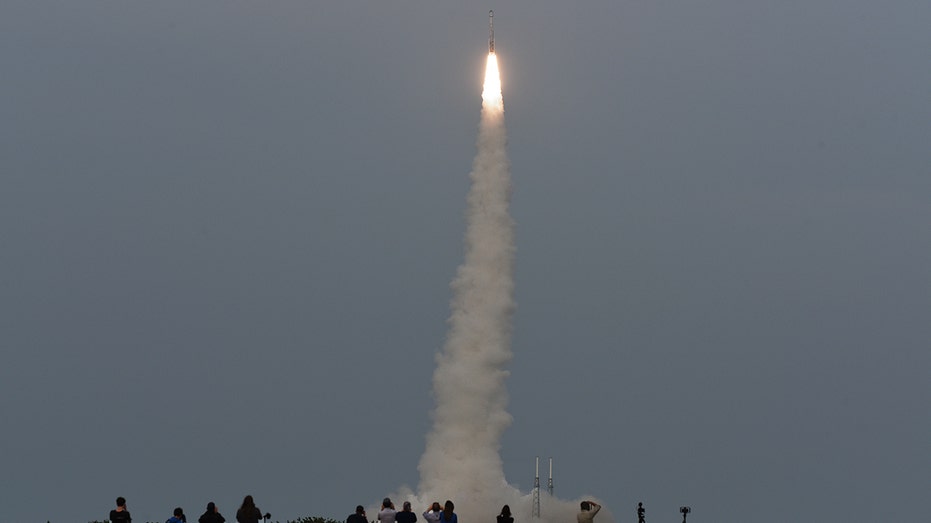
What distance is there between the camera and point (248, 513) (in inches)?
2185

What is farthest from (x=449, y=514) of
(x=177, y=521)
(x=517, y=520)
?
(x=517, y=520)

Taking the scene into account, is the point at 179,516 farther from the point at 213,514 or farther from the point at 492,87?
the point at 492,87

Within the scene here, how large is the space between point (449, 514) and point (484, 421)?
102ft

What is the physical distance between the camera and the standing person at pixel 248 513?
55.4m

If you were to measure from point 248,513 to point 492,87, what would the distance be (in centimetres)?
3110

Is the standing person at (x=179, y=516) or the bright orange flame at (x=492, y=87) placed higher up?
the bright orange flame at (x=492, y=87)

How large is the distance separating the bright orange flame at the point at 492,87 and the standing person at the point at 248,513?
101 feet

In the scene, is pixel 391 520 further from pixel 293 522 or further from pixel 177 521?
pixel 293 522

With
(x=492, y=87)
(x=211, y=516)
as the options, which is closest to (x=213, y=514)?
(x=211, y=516)

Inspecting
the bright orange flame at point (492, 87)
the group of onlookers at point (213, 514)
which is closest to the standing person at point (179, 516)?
the group of onlookers at point (213, 514)

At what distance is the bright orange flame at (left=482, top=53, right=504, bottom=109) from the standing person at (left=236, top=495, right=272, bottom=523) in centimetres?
3071

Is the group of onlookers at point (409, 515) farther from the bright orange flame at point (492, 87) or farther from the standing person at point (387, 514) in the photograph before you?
the bright orange flame at point (492, 87)

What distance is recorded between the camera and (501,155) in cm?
8362

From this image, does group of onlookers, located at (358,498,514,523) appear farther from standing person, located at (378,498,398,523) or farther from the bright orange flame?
the bright orange flame
